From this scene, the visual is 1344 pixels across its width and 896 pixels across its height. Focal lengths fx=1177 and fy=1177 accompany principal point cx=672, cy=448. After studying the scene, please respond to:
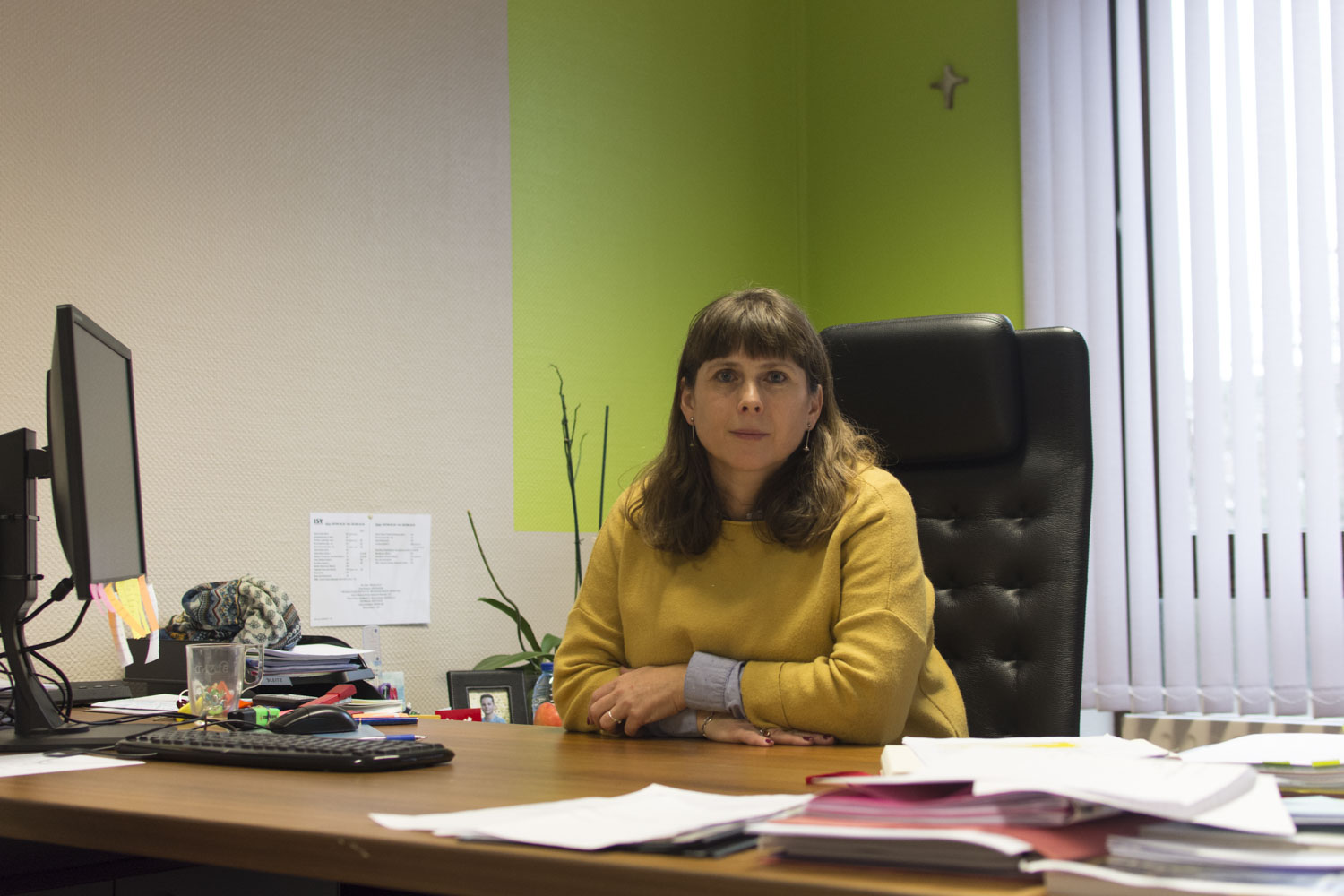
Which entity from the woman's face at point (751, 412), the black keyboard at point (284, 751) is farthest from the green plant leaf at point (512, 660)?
the black keyboard at point (284, 751)

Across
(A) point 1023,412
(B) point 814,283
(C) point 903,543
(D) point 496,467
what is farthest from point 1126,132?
(C) point 903,543

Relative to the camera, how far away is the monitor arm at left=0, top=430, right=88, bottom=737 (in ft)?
4.42

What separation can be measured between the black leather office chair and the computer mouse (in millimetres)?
953

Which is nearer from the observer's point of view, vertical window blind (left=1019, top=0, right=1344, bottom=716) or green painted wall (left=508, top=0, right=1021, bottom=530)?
vertical window blind (left=1019, top=0, right=1344, bottom=716)

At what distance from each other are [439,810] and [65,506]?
2.37 feet

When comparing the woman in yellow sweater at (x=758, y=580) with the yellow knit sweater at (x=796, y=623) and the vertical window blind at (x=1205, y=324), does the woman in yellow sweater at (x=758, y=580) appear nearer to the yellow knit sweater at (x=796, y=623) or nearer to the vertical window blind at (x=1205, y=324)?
the yellow knit sweater at (x=796, y=623)

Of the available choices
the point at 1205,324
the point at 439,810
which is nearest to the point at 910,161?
the point at 1205,324

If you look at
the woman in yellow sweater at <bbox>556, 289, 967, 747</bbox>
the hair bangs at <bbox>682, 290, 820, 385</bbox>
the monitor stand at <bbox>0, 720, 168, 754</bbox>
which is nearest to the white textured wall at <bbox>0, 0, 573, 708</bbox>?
the monitor stand at <bbox>0, 720, 168, 754</bbox>

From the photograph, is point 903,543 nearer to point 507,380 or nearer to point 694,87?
point 507,380

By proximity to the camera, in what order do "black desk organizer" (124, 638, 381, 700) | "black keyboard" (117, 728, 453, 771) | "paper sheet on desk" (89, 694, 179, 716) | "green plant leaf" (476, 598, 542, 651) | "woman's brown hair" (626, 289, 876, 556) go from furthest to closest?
"green plant leaf" (476, 598, 542, 651)
"black desk organizer" (124, 638, 381, 700)
"paper sheet on desk" (89, 694, 179, 716)
"woman's brown hair" (626, 289, 876, 556)
"black keyboard" (117, 728, 453, 771)

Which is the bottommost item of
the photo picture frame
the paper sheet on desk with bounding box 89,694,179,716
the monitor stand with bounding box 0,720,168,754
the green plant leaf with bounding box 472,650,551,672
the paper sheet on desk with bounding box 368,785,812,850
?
the photo picture frame

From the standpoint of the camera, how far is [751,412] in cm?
158

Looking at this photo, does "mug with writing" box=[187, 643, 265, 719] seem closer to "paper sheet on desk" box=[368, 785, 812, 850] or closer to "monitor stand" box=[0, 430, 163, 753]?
"monitor stand" box=[0, 430, 163, 753]

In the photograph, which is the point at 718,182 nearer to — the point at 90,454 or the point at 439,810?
the point at 90,454
